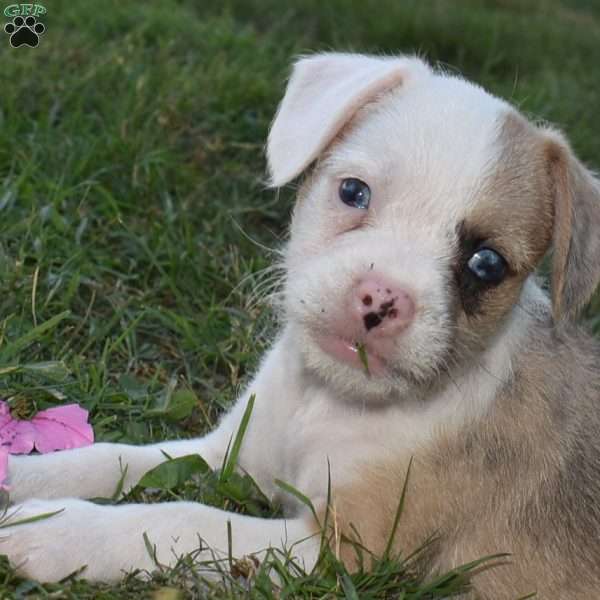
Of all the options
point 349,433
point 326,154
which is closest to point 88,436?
point 349,433

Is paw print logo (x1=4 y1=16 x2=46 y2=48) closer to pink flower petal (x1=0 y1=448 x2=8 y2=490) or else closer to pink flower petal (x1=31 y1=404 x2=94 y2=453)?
pink flower petal (x1=31 y1=404 x2=94 y2=453)

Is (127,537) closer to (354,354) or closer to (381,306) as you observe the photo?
(354,354)

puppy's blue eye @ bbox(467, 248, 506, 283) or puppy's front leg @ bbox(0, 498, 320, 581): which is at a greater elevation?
puppy's blue eye @ bbox(467, 248, 506, 283)

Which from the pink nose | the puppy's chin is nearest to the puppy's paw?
the puppy's chin

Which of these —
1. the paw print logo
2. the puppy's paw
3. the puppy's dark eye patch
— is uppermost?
the puppy's dark eye patch

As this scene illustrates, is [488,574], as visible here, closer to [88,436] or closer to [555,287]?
[555,287]

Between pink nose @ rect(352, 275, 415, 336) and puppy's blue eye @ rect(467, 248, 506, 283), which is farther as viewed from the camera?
puppy's blue eye @ rect(467, 248, 506, 283)

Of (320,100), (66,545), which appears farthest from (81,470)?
(320,100)
